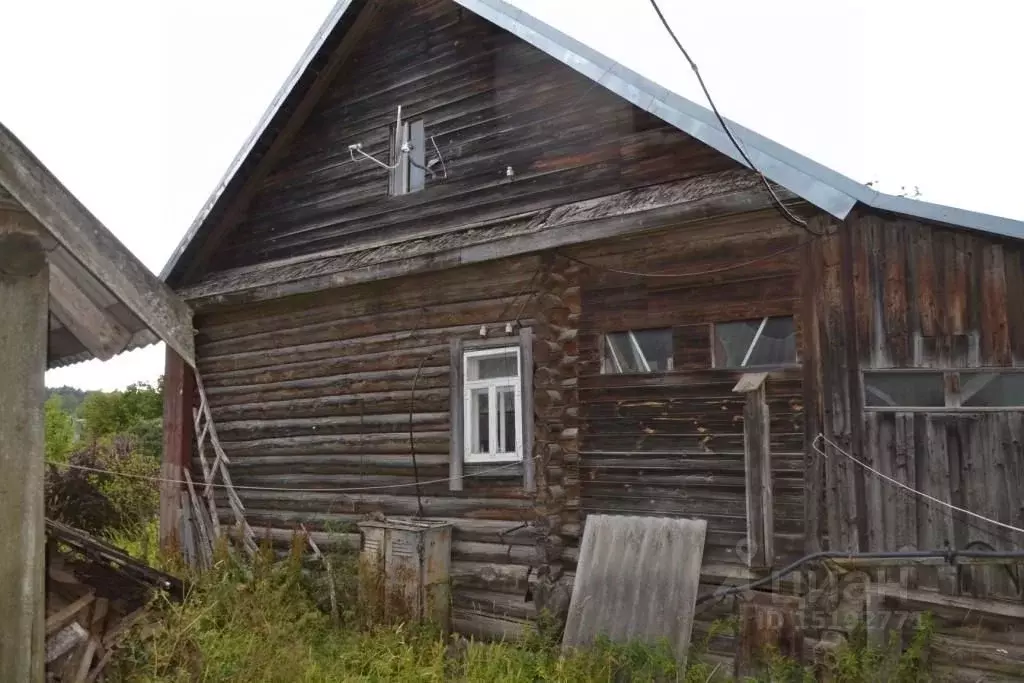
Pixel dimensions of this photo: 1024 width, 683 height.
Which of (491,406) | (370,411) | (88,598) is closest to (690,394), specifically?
(491,406)

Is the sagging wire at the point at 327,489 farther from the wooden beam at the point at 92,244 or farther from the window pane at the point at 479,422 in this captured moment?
the wooden beam at the point at 92,244

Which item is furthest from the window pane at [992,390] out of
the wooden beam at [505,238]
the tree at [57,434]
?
the tree at [57,434]

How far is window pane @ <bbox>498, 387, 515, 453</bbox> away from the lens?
27.0 feet

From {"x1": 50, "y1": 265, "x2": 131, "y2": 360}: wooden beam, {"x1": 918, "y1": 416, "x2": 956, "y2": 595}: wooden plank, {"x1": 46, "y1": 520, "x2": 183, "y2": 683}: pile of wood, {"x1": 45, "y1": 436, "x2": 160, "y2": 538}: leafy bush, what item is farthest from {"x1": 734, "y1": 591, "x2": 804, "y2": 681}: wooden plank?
{"x1": 45, "y1": 436, "x2": 160, "y2": 538}: leafy bush

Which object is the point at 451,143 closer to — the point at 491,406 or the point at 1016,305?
the point at 491,406

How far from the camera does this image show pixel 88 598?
15.7 feet

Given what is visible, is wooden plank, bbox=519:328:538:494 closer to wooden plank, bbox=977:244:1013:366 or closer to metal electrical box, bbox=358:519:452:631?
metal electrical box, bbox=358:519:452:631

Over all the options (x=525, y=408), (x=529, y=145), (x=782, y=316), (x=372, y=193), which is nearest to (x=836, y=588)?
(x=782, y=316)

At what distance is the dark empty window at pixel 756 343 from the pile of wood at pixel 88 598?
14.8ft

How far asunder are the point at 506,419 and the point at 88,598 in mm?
4285

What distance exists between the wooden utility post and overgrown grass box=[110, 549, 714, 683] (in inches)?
81.8

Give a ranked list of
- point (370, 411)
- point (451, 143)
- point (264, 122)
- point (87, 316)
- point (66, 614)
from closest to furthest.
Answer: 1. point (87, 316)
2. point (66, 614)
3. point (451, 143)
4. point (370, 411)
5. point (264, 122)

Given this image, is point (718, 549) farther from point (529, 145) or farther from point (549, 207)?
point (529, 145)

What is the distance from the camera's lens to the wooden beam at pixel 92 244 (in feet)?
9.72
